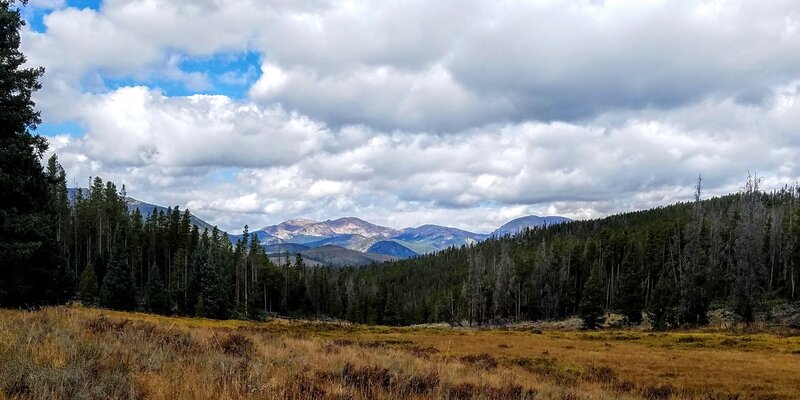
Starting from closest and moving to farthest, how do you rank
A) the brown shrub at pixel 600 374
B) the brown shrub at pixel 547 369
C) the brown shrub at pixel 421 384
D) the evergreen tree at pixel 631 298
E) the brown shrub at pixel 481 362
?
the brown shrub at pixel 421 384 < the brown shrub at pixel 481 362 < the brown shrub at pixel 547 369 < the brown shrub at pixel 600 374 < the evergreen tree at pixel 631 298

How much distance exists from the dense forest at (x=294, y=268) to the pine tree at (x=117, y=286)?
0.62ft

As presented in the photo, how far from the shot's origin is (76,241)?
8725 cm

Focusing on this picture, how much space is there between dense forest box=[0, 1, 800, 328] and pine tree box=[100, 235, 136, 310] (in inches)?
7.4

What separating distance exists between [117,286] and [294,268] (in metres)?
68.0

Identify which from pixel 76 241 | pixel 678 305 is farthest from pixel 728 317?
pixel 76 241

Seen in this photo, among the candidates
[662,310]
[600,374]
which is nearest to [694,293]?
[662,310]

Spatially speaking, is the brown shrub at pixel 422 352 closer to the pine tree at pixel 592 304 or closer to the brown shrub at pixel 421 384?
the brown shrub at pixel 421 384

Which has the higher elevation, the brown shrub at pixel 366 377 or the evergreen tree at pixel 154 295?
the brown shrub at pixel 366 377

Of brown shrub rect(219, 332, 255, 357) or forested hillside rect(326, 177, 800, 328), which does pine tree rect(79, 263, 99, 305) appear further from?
brown shrub rect(219, 332, 255, 357)

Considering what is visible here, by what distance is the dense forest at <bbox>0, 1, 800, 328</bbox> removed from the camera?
21188 mm

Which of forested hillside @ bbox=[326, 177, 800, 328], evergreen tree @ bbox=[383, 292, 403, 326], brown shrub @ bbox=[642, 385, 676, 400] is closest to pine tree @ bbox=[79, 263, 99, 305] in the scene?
forested hillside @ bbox=[326, 177, 800, 328]

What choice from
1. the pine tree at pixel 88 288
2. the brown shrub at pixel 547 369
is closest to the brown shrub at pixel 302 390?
the brown shrub at pixel 547 369

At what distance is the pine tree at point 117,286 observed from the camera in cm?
6569

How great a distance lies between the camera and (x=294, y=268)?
133 metres
